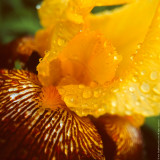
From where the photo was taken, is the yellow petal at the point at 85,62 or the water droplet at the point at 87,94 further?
the yellow petal at the point at 85,62

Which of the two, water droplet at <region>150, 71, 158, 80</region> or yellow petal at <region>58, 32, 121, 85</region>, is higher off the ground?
yellow petal at <region>58, 32, 121, 85</region>

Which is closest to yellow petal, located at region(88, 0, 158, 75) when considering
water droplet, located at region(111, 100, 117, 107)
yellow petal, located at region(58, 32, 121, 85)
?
yellow petal, located at region(58, 32, 121, 85)

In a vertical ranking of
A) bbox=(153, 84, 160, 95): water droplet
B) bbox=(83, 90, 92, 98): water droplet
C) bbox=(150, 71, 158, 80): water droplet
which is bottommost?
bbox=(153, 84, 160, 95): water droplet

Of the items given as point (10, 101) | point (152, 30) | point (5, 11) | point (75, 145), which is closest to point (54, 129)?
point (75, 145)

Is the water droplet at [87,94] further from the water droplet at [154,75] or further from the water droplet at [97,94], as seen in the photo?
the water droplet at [154,75]

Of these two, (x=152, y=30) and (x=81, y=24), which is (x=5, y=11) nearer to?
(x=81, y=24)

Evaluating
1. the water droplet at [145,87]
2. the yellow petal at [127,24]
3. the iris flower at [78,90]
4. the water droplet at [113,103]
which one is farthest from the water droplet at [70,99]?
the yellow petal at [127,24]

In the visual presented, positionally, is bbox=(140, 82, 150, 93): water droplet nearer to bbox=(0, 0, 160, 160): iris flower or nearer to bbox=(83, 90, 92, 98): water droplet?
bbox=(0, 0, 160, 160): iris flower
